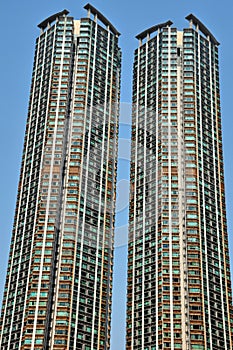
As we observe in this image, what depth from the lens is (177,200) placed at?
12381 cm

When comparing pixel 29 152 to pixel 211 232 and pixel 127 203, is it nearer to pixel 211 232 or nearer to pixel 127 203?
pixel 127 203

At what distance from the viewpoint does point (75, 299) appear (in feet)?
364

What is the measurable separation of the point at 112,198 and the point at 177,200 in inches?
581

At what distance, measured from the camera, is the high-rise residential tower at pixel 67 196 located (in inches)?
4341

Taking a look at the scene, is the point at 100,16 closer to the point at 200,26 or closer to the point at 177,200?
the point at 200,26

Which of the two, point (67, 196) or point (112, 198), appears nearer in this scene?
point (67, 196)

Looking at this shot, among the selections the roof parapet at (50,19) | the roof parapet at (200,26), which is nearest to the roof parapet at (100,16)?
the roof parapet at (50,19)

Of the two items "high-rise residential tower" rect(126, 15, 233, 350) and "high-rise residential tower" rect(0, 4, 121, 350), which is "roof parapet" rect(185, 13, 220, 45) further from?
"high-rise residential tower" rect(0, 4, 121, 350)

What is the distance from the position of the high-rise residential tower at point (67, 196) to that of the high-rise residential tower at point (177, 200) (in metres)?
6.47

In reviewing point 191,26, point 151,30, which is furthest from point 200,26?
point 151,30

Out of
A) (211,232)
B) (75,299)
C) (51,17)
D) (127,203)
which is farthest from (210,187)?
(51,17)

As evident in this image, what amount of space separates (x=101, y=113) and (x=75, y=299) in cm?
4565

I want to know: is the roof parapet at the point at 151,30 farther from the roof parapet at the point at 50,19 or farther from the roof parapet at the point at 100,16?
the roof parapet at the point at 50,19

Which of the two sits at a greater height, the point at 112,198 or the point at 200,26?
the point at 200,26
